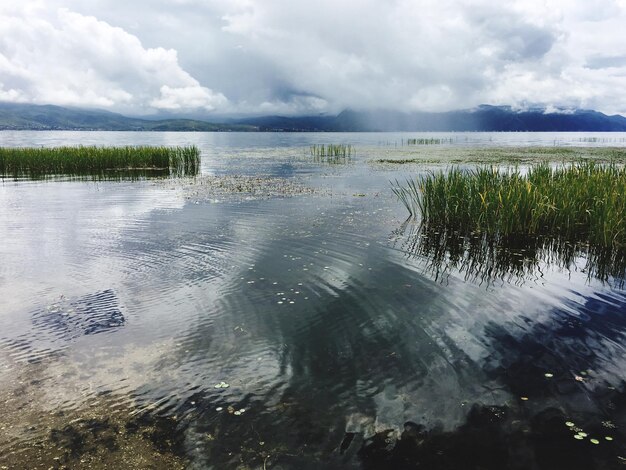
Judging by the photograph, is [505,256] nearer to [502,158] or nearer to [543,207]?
[543,207]

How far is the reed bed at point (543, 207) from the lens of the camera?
15.2 m

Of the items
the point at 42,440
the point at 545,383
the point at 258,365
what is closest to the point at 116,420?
the point at 42,440

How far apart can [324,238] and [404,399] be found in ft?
33.7

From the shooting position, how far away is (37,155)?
147ft

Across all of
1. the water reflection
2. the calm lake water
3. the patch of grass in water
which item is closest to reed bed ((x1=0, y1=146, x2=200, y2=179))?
the patch of grass in water

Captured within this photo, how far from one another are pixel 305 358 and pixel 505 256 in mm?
9608

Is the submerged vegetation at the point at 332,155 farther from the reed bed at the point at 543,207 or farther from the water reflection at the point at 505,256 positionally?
the water reflection at the point at 505,256

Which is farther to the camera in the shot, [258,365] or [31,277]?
[31,277]

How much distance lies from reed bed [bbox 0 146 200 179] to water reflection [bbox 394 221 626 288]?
3102 cm

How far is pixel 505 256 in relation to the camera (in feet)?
48.6

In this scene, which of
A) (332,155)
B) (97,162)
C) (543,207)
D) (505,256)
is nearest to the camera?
(505,256)

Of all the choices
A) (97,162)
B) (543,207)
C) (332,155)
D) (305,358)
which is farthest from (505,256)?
(332,155)

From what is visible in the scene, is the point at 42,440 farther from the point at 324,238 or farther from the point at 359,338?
the point at 324,238

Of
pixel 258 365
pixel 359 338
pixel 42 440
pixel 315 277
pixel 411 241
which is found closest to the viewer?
pixel 42 440
